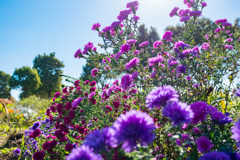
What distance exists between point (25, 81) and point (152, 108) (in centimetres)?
3031

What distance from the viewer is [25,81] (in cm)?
2677

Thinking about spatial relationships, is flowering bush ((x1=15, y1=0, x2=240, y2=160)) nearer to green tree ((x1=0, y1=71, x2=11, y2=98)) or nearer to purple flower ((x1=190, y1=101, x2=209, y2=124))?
purple flower ((x1=190, y1=101, x2=209, y2=124))

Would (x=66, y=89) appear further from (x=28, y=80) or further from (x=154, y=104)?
(x=28, y=80)

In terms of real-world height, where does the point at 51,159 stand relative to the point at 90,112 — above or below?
below

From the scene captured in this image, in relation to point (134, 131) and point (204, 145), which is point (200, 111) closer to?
point (204, 145)

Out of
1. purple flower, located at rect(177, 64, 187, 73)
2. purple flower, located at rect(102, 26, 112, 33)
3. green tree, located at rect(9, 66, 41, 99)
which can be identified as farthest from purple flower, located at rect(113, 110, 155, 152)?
green tree, located at rect(9, 66, 41, 99)

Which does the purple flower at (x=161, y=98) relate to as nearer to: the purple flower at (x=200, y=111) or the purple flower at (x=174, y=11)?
the purple flower at (x=200, y=111)

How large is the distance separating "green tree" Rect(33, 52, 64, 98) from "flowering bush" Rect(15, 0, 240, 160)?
29439mm

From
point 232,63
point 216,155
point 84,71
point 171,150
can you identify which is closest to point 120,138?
point 216,155

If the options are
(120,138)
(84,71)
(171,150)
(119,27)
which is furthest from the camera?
(84,71)

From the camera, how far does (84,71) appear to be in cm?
2588

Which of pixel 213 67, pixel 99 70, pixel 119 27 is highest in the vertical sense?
pixel 119 27

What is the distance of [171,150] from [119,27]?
212 centimetres

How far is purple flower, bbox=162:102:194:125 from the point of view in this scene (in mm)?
764
